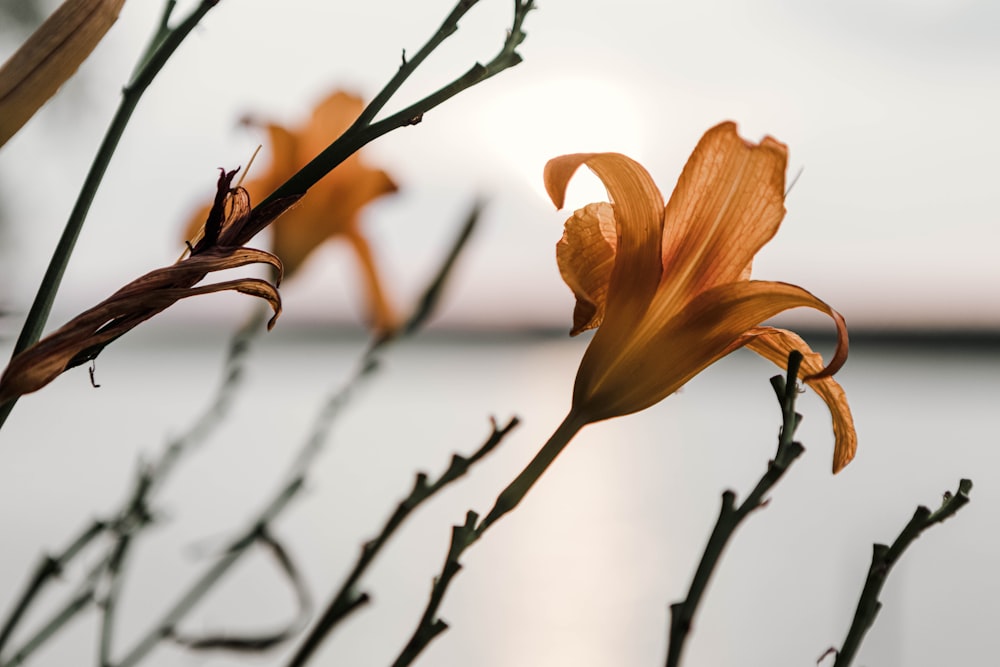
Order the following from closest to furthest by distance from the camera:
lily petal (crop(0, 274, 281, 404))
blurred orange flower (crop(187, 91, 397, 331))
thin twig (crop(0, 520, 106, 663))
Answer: lily petal (crop(0, 274, 281, 404)) < thin twig (crop(0, 520, 106, 663)) < blurred orange flower (crop(187, 91, 397, 331))

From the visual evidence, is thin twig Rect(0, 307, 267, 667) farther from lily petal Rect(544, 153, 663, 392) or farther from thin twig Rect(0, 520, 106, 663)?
lily petal Rect(544, 153, 663, 392)

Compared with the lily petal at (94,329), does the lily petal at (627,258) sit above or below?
above

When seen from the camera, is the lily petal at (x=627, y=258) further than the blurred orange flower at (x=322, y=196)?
No

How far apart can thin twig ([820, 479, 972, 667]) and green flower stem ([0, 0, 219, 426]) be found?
0.12 metres

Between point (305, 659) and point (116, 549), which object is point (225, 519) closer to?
point (116, 549)

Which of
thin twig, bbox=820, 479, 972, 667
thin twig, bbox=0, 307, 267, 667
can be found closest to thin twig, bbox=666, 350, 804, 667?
thin twig, bbox=820, 479, 972, 667

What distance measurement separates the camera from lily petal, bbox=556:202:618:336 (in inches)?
7.1

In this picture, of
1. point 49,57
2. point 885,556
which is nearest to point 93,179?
point 49,57

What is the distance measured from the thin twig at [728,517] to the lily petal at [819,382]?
0.14ft

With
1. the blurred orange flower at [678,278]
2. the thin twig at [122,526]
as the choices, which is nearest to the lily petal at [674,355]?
the blurred orange flower at [678,278]

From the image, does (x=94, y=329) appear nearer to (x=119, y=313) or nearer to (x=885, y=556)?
(x=119, y=313)

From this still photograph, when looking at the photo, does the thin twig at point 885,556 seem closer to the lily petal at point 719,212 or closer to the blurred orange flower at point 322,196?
the lily petal at point 719,212

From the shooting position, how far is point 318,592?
107cm

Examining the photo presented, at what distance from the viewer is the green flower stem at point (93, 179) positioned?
14cm
